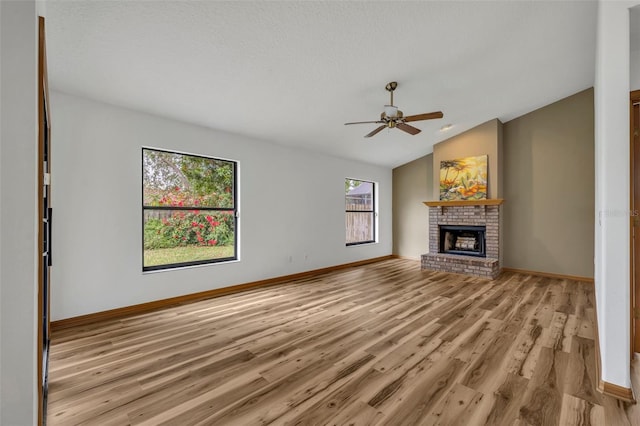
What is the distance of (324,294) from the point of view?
4355 mm

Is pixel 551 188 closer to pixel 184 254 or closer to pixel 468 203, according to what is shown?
pixel 468 203

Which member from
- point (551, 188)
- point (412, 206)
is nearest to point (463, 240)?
point (412, 206)

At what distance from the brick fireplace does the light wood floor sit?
151 cm

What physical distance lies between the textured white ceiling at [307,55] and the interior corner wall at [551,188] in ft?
2.80

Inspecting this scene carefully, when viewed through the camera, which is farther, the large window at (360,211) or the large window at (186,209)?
the large window at (360,211)

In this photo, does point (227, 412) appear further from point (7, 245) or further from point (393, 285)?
point (393, 285)

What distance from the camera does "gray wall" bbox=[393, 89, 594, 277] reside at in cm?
505

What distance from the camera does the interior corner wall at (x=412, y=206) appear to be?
23.4ft

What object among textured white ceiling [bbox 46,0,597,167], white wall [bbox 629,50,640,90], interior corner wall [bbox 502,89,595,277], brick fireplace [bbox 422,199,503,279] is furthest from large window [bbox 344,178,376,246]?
white wall [bbox 629,50,640,90]

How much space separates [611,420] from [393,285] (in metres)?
3.19

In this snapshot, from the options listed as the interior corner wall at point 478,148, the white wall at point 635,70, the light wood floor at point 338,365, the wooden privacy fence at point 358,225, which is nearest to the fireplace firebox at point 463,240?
the interior corner wall at point 478,148

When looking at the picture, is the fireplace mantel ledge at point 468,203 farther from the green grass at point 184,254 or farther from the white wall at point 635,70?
the green grass at point 184,254

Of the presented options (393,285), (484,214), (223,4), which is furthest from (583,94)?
(223,4)

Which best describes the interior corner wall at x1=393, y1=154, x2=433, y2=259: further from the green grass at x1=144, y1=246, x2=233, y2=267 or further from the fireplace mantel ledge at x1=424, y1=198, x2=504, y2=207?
the green grass at x1=144, y1=246, x2=233, y2=267
